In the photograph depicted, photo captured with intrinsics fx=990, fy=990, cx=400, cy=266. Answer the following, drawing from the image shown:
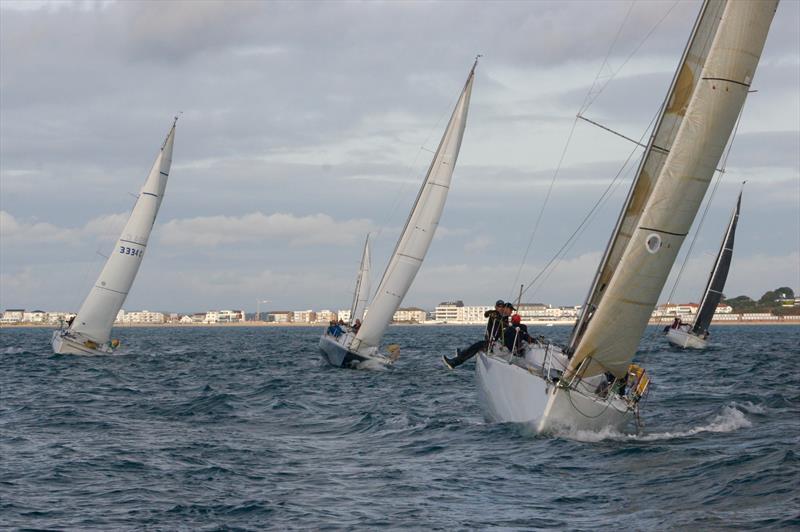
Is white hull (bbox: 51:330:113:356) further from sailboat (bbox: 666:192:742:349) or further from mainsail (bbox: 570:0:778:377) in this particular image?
sailboat (bbox: 666:192:742:349)

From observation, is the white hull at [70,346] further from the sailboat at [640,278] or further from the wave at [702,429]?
the wave at [702,429]

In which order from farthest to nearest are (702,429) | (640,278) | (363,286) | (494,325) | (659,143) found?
(363,286), (494,325), (659,143), (702,429), (640,278)

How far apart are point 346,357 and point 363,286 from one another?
14.0m

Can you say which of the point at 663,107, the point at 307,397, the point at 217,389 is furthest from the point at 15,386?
the point at 663,107

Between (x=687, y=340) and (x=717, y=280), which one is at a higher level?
(x=717, y=280)

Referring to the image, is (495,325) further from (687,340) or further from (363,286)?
(687,340)

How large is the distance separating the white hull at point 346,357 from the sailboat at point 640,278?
1805 cm

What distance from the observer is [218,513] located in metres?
11.5

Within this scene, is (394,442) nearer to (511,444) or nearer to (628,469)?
(511,444)

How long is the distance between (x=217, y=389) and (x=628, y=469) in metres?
15.9

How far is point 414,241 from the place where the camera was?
1374 inches

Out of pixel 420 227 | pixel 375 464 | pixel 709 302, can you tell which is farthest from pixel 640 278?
pixel 709 302

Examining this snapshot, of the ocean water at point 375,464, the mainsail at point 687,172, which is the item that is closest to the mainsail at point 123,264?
the ocean water at point 375,464

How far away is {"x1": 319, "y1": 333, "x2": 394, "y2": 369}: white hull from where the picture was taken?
118ft
